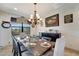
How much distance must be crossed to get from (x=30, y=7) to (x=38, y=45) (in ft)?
2.24

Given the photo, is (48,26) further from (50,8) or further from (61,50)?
(61,50)

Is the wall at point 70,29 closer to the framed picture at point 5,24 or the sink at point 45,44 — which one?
the sink at point 45,44

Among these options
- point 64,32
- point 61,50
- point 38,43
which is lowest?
point 61,50

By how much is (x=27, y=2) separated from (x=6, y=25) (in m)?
0.55

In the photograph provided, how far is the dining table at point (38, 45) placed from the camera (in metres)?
1.99

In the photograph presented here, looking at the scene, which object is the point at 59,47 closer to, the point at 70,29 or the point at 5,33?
the point at 70,29

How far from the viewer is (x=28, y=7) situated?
2.05 meters

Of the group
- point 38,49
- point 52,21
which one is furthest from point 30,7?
point 38,49

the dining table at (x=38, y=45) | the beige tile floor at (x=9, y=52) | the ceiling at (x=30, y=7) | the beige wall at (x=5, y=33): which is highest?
the ceiling at (x=30, y=7)

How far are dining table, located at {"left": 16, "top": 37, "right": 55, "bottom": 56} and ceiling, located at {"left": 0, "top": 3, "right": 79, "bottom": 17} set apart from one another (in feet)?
1.51

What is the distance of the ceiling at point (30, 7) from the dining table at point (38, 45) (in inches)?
18.1

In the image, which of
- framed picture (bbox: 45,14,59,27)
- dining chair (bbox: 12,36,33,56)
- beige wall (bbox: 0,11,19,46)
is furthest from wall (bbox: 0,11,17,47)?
framed picture (bbox: 45,14,59,27)

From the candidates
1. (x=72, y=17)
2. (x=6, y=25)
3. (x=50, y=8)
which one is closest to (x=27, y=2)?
(x=50, y=8)

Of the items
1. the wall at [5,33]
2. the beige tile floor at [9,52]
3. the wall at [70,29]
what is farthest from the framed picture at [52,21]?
the wall at [5,33]
